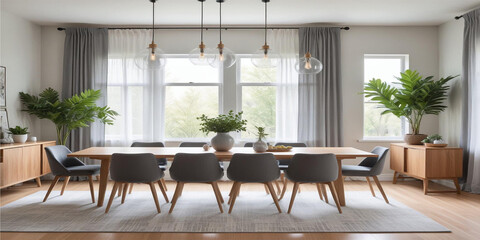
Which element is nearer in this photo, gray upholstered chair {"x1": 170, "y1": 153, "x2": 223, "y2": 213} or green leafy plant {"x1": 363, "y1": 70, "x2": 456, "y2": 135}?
gray upholstered chair {"x1": 170, "y1": 153, "x2": 223, "y2": 213}

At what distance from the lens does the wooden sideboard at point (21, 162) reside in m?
4.95

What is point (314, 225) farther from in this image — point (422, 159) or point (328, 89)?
point (328, 89)

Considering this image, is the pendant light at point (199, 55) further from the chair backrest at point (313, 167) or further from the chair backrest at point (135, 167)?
the chair backrest at point (313, 167)

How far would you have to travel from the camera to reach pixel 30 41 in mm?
6273

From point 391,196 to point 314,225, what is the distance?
1.92 metres

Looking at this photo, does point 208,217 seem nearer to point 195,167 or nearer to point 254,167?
point 195,167

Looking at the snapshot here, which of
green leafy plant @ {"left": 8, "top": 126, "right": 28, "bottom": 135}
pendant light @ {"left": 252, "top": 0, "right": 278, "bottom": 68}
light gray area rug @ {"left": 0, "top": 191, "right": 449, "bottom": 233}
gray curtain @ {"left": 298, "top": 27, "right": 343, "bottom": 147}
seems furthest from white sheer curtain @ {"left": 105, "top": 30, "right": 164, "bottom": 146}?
pendant light @ {"left": 252, "top": 0, "right": 278, "bottom": 68}

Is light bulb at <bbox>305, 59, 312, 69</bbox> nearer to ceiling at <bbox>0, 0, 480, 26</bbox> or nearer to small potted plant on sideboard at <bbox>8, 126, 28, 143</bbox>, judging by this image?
ceiling at <bbox>0, 0, 480, 26</bbox>

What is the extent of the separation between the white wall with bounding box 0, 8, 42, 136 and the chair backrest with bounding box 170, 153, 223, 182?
10.8 feet

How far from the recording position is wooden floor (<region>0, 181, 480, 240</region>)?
10.9 ft

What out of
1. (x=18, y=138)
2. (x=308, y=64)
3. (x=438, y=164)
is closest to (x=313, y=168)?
(x=308, y=64)

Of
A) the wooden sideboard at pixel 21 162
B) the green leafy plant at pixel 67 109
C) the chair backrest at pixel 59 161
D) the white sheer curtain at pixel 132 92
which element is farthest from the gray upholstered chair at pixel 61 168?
the white sheer curtain at pixel 132 92

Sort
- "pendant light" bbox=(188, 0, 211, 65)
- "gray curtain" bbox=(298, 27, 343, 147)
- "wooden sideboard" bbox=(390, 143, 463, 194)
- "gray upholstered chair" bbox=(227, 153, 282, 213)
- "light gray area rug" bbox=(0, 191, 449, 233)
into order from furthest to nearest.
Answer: "gray curtain" bbox=(298, 27, 343, 147) → "wooden sideboard" bbox=(390, 143, 463, 194) → "pendant light" bbox=(188, 0, 211, 65) → "gray upholstered chair" bbox=(227, 153, 282, 213) → "light gray area rug" bbox=(0, 191, 449, 233)

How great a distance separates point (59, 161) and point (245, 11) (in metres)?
3.21
